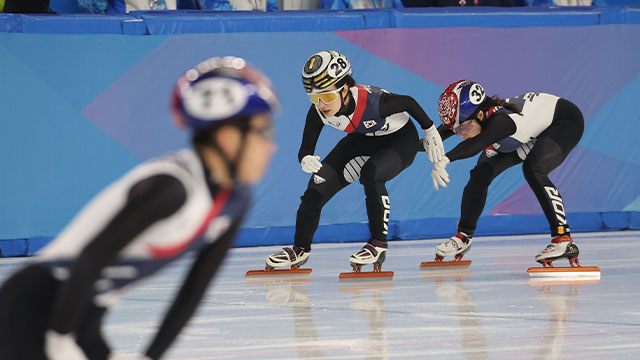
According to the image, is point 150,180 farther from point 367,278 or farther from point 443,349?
point 367,278

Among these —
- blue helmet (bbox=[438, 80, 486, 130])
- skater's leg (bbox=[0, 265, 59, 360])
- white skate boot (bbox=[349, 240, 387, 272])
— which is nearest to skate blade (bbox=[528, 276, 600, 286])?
white skate boot (bbox=[349, 240, 387, 272])

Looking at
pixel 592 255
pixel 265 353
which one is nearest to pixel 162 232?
pixel 265 353

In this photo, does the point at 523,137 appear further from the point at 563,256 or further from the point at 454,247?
the point at 454,247

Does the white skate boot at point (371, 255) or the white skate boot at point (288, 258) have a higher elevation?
the white skate boot at point (371, 255)

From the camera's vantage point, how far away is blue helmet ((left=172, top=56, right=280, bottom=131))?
151 cm

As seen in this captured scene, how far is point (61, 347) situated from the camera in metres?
1.46

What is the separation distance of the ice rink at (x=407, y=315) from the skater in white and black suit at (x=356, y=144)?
347mm

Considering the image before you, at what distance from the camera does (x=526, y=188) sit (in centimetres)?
917

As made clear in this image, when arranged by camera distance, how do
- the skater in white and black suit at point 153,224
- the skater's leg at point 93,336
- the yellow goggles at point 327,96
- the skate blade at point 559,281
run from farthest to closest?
1. the yellow goggles at point 327,96
2. the skate blade at point 559,281
3. the skater's leg at point 93,336
4. the skater in white and black suit at point 153,224

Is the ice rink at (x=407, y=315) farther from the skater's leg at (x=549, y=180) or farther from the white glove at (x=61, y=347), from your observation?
the white glove at (x=61, y=347)

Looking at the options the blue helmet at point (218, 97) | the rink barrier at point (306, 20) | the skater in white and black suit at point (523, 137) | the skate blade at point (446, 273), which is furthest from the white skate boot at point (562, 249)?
the blue helmet at point (218, 97)

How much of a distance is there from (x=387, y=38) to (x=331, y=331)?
562 centimetres

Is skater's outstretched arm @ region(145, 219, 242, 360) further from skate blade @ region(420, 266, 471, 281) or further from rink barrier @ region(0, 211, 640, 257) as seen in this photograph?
rink barrier @ region(0, 211, 640, 257)

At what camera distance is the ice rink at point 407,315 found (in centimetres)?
327
